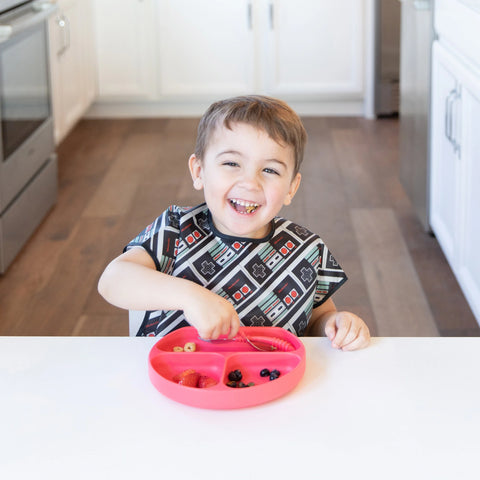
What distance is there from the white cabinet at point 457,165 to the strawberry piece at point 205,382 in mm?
1462

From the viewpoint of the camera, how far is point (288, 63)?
15.5 feet

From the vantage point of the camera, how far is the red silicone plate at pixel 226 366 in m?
0.79

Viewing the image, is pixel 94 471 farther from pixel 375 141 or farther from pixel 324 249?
pixel 375 141

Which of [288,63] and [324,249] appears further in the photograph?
[288,63]

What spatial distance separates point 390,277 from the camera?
8.79 feet

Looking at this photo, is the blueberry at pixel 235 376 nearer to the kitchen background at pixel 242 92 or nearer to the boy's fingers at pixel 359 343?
the boy's fingers at pixel 359 343

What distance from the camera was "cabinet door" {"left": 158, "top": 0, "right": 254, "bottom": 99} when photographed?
15.2 feet

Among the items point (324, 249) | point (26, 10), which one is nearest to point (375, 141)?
point (26, 10)

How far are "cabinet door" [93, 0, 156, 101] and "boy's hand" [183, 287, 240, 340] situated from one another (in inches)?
156

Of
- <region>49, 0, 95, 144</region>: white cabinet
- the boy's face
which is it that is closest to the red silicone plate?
the boy's face

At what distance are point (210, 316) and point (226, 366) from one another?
73 mm

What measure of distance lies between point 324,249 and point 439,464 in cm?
58

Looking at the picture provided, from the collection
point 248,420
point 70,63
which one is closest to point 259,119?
point 248,420

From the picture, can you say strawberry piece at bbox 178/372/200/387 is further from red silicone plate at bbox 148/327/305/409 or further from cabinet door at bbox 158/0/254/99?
cabinet door at bbox 158/0/254/99
